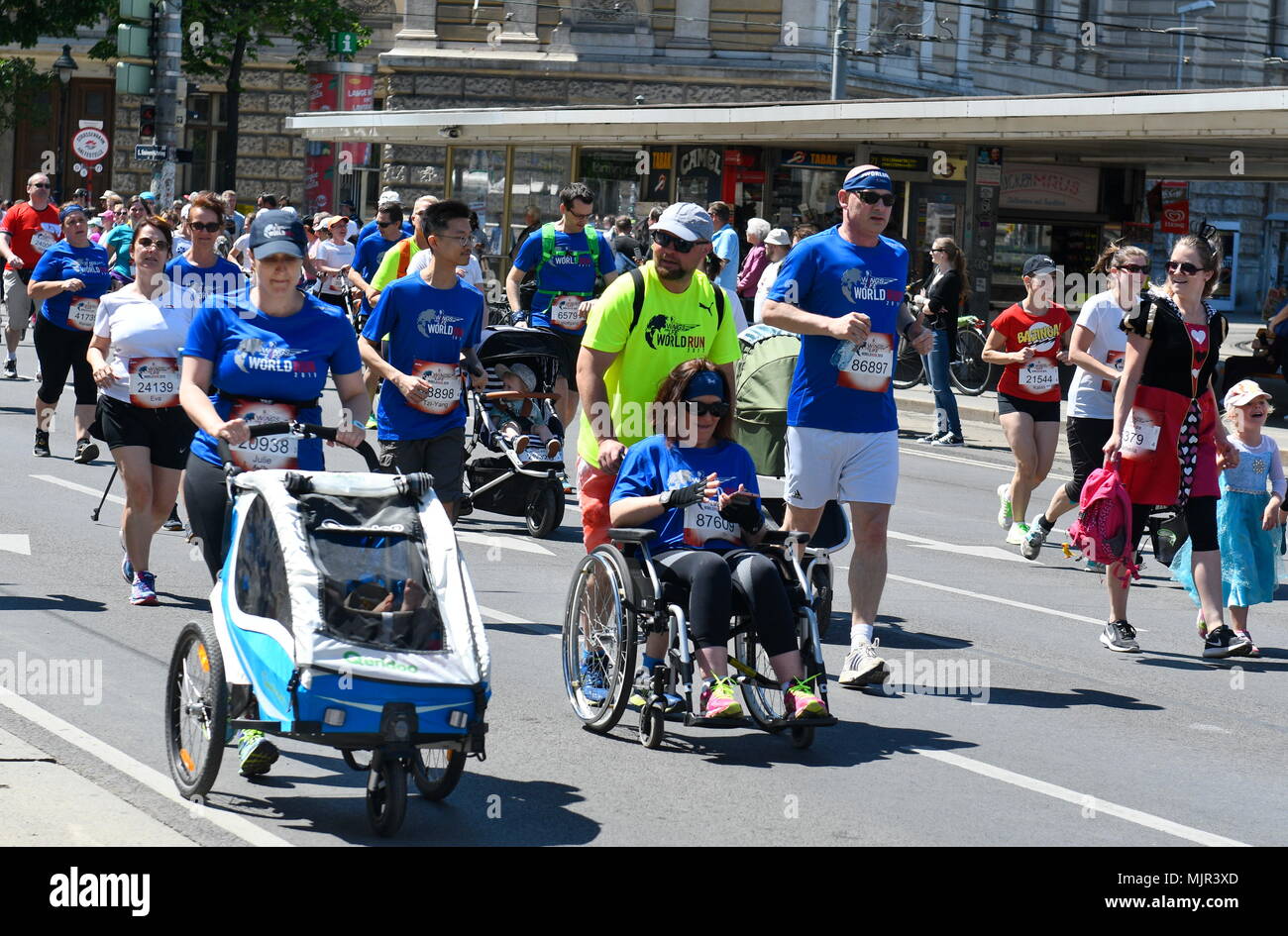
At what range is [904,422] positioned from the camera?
2158cm

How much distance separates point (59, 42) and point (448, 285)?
49576mm

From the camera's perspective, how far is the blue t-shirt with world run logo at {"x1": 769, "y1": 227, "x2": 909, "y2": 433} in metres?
8.22

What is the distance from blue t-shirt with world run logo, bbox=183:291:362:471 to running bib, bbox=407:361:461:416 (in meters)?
1.75

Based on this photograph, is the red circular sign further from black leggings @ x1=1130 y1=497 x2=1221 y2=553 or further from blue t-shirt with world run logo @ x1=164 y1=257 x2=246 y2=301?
black leggings @ x1=1130 y1=497 x2=1221 y2=553

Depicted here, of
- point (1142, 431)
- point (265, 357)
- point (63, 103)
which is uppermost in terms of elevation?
point (63, 103)

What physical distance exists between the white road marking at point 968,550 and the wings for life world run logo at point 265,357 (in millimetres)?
6306

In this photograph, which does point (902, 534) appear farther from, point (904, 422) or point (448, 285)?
point (904, 422)

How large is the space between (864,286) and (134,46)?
756 inches

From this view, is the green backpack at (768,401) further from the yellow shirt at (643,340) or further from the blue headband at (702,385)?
the blue headband at (702,385)

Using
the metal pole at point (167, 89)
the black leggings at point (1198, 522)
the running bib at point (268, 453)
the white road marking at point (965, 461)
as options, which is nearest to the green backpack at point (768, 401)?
the black leggings at point (1198, 522)

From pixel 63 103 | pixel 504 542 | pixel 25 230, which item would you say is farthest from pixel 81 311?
pixel 63 103

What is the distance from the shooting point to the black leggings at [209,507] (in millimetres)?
7117

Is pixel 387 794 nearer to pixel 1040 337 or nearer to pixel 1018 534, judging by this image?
pixel 1018 534

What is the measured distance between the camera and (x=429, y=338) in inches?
366
